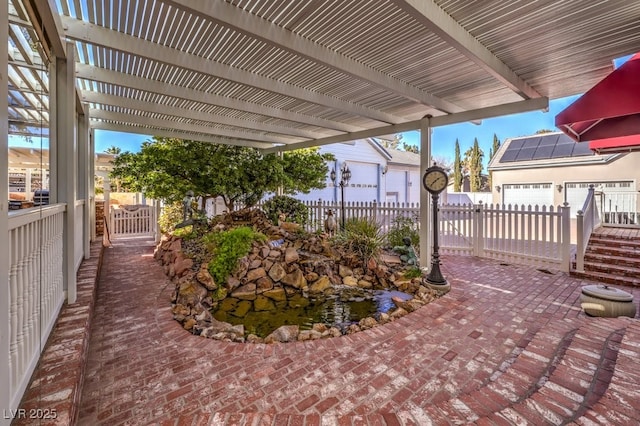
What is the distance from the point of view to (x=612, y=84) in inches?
134

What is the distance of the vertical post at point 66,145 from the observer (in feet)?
10.2

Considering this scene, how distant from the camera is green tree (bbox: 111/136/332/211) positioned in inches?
316

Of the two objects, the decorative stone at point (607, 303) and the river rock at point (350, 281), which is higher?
the decorative stone at point (607, 303)

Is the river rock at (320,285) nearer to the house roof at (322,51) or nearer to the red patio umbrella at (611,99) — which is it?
the house roof at (322,51)

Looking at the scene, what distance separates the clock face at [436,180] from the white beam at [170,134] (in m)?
5.60

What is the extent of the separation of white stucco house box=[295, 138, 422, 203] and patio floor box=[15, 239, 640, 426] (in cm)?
998

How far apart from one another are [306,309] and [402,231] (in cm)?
382

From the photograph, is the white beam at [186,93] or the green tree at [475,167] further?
the green tree at [475,167]

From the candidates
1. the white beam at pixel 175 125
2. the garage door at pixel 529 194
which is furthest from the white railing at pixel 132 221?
the garage door at pixel 529 194

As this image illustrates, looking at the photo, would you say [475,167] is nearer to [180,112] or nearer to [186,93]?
[180,112]

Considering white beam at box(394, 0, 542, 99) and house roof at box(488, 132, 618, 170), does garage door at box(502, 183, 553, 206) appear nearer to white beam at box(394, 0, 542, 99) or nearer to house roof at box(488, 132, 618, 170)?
house roof at box(488, 132, 618, 170)

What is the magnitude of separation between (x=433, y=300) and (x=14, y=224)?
454 centimetres

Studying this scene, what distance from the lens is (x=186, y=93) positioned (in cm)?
491

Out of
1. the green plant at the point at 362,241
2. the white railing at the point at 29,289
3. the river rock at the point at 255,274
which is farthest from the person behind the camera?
the green plant at the point at 362,241
